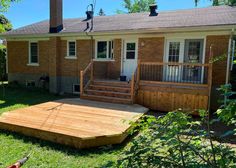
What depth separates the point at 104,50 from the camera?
36.7 ft

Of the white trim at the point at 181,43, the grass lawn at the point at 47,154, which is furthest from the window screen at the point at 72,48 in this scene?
the grass lawn at the point at 47,154

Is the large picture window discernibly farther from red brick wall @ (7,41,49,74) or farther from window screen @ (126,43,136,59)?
red brick wall @ (7,41,49,74)

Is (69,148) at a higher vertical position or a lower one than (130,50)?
lower

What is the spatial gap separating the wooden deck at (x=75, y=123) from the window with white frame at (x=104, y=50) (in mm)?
4133

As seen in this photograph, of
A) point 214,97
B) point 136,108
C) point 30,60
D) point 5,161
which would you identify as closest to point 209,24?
Answer: point 214,97

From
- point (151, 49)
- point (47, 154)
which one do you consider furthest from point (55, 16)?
point (47, 154)

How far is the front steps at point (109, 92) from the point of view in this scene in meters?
8.45

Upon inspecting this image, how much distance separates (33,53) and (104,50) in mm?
5398

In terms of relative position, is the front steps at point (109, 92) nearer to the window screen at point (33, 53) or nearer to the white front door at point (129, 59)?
the white front door at point (129, 59)

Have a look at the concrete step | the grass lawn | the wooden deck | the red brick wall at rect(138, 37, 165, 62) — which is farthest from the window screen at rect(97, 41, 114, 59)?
the grass lawn

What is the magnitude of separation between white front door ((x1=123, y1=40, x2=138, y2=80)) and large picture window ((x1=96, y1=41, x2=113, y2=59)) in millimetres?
898

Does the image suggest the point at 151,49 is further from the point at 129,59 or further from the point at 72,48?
the point at 72,48

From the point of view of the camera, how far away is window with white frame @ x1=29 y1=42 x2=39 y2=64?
43.7ft

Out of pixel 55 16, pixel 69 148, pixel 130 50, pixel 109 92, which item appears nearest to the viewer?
pixel 69 148
